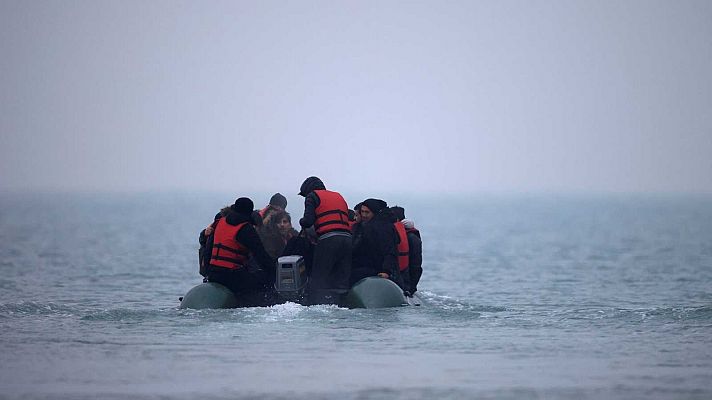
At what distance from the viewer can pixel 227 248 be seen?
60.2 feet

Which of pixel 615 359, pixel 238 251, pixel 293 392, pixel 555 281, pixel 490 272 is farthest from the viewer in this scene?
pixel 490 272

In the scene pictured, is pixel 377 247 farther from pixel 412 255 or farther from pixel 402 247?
pixel 412 255

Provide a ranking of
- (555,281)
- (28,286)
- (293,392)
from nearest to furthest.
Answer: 1. (293,392)
2. (28,286)
3. (555,281)

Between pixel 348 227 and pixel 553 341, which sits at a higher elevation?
pixel 348 227

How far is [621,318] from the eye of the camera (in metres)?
19.0

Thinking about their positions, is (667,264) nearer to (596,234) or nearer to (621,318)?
(621,318)

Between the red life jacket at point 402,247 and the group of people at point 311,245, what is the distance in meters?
0.02

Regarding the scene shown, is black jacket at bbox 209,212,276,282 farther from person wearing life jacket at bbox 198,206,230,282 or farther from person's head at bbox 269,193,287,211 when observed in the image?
person's head at bbox 269,193,287,211

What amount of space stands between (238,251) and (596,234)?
186 feet

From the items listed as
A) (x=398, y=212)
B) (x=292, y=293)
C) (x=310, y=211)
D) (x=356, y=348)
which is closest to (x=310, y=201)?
(x=310, y=211)

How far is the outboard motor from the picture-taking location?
59.6 ft

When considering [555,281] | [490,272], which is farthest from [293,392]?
[490,272]

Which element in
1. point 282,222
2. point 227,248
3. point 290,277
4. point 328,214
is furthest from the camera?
point 282,222

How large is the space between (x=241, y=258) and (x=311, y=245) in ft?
3.91
